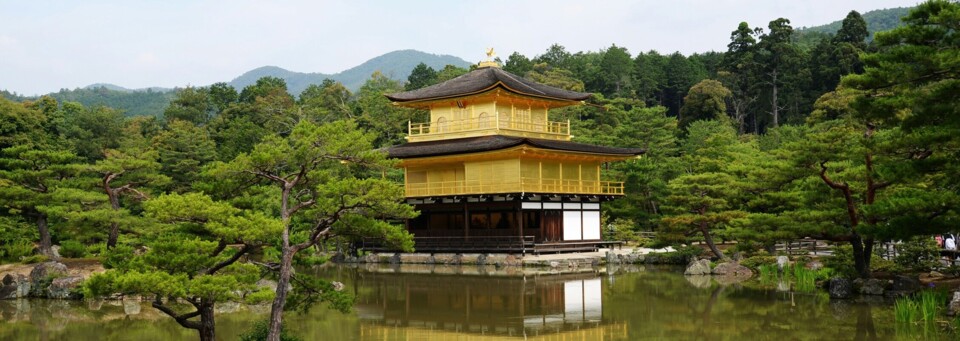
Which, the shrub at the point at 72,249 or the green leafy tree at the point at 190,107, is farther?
the green leafy tree at the point at 190,107

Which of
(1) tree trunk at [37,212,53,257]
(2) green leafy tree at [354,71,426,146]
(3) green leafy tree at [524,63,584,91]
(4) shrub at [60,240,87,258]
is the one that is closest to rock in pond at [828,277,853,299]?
(4) shrub at [60,240,87,258]

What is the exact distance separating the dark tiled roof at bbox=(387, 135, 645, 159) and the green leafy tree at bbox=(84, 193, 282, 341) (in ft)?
63.6

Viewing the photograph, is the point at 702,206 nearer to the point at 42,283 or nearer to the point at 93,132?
the point at 42,283

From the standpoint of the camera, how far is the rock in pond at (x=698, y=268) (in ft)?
84.1

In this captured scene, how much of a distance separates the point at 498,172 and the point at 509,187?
121cm

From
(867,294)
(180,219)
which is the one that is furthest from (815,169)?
(180,219)

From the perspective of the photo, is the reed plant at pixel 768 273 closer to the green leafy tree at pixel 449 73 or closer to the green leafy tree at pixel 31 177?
the green leafy tree at pixel 31 177

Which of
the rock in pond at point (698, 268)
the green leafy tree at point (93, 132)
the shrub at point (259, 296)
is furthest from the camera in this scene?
the green leafy tree at point (93, 132)

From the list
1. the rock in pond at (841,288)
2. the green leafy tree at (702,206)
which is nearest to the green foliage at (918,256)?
the rock in pond at (841,288)

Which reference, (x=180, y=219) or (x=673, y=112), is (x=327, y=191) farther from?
(x=673, y=112)

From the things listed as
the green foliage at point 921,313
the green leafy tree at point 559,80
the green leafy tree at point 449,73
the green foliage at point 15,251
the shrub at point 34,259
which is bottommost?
the green foliage at point 921,313

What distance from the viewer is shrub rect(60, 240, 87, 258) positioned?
81.0 ft

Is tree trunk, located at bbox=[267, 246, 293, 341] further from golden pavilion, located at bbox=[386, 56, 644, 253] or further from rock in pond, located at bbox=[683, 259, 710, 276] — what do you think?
golden pavilion, located at bbox=[386, 56, 644, 253]

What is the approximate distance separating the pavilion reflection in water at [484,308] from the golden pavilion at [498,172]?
624cm
